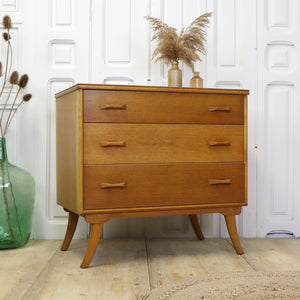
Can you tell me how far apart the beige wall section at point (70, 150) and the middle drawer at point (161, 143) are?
0.15 feet

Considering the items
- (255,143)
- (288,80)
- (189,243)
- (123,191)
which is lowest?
(189,243)

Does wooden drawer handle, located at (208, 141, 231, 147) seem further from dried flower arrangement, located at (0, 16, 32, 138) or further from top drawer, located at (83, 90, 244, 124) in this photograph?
dried flower arrangement, located at (0, 16, 32, 138)

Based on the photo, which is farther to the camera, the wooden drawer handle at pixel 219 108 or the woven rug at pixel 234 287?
the wooden drawer handle at pixel 219 108

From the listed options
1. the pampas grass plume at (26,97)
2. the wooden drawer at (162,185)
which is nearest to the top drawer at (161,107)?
the wooden drawer at (162,185)

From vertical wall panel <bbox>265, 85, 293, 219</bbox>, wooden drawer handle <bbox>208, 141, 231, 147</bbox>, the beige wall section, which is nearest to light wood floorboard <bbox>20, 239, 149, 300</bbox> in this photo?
the beige wall section

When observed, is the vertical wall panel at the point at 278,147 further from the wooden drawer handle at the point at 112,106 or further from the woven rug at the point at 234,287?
the wooden drawer handle at the point at 112,106

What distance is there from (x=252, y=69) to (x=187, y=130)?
76 cm

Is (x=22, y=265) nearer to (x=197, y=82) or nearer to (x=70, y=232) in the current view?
(x=70, y=232)

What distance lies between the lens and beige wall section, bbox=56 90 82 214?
5.70 ft

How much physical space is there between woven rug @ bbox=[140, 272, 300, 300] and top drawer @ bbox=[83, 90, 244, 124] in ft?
2.30

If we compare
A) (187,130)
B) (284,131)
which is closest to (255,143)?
(284,131)

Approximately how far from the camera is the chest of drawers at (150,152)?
176 cm

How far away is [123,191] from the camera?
5.86 feet

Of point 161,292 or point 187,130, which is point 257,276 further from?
point 187,130
